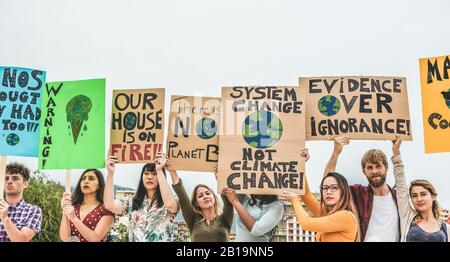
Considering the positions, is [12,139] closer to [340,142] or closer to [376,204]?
[340,142]

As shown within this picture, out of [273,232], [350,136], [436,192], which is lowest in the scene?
[273,232]

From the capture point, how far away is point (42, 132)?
4629 millimetres

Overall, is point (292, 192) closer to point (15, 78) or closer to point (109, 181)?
point (109, 181)

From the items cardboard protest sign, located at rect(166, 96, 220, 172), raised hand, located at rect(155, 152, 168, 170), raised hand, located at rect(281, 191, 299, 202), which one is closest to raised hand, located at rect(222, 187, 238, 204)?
cardboard protest sign, located at rect(166, 96, 220, 172)

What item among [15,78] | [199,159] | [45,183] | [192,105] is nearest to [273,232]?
[199,159]

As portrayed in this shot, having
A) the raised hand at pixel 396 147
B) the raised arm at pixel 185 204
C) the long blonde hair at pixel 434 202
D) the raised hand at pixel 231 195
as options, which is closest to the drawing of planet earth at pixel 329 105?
the raised hand at pixel 396 147

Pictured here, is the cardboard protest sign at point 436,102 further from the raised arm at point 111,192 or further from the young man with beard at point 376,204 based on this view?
the raised arm at point 111,192

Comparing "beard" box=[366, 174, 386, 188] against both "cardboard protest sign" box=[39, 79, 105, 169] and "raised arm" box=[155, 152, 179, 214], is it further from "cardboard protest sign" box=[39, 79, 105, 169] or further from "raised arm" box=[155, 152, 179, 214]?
"cardboard protest sign" box=[39, 79, 105, 169]

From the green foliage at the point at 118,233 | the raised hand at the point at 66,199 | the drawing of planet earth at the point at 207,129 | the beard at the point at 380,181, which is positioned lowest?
the green foliage at the point at 118,233

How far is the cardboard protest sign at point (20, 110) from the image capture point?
464 cm

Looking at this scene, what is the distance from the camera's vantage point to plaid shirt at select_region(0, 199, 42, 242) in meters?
4.62

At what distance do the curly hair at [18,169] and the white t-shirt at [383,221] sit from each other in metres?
2.50

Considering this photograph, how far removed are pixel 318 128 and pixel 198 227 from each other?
108 cm

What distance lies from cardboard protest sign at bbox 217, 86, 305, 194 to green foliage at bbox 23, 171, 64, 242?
127 cm
